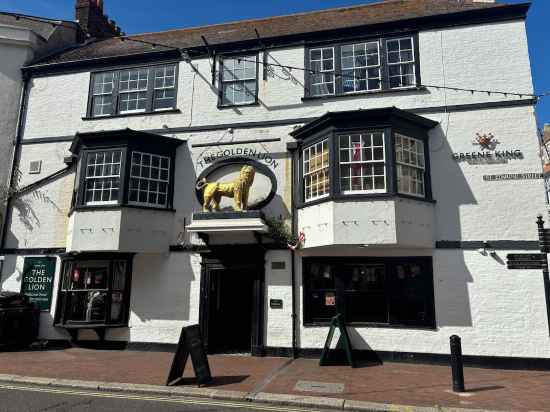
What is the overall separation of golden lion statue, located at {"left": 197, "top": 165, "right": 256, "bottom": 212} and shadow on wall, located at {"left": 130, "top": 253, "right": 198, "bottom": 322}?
176 centimetres

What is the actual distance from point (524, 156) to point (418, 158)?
2590 mm

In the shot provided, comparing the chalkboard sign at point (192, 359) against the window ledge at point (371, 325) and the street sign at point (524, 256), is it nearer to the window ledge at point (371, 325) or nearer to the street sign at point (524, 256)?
the window ledge at point (371, 325)

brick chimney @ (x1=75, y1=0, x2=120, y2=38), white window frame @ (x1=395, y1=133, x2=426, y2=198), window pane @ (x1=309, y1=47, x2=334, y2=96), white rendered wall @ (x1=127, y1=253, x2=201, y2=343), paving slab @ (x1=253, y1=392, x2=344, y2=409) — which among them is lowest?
paving slab @ (x1=253, y1=392, x2=344, y2=409)

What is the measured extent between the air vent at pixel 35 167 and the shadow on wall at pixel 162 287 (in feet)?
16.0

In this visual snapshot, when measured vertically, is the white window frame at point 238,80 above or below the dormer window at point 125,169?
above

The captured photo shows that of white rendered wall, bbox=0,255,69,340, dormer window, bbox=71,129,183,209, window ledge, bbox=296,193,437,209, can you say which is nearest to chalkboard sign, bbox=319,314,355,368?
window ledge, bbox=296,193,437,209

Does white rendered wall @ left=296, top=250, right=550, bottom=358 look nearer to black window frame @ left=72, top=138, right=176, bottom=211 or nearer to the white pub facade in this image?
the white pub facade

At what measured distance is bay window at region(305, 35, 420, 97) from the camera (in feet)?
38.8

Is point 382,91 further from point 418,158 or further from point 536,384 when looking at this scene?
point 536,384

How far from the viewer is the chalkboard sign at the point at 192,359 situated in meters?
7.70

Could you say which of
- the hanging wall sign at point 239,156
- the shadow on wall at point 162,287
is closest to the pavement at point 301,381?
the shadow on wall at point 162,287

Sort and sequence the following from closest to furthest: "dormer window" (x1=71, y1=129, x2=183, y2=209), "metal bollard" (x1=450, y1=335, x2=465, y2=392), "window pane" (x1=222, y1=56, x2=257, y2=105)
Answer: "metal bollard" (x1=450, y1=335, x2=465, y2=392) → "dormer window" (x1=71, y1=129, x2=183, y2=209) → "window pane" (x1=222, y1=56, x2=257, y2=105)

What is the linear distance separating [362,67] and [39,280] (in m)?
11.8

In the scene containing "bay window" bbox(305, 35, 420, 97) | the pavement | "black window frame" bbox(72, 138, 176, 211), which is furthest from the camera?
"bay window" bbox(305, 35, 420, 97)
